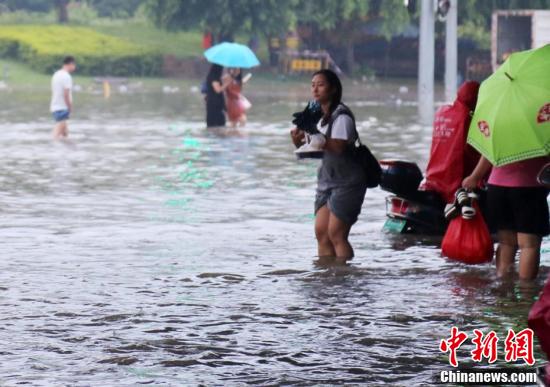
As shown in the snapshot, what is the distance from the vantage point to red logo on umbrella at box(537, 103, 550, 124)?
9.67m

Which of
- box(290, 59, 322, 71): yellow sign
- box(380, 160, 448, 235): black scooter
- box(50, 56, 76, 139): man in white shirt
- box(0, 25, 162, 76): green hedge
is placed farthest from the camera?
box(0, 25, 162, 76): green hedge

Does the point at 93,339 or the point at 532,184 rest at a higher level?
the point at 532,184

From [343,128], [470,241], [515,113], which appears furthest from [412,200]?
[515,113]

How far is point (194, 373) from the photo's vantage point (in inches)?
296

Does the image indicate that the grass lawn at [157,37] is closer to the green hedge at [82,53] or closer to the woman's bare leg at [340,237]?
the green hedge at [82,53]

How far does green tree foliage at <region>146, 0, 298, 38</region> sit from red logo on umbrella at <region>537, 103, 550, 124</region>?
43148mm

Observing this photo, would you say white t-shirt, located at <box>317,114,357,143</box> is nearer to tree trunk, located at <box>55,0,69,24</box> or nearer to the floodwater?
the floodwater

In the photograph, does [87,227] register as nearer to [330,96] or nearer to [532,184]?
[330,96]

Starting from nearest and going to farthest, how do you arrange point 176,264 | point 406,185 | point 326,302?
point 326,302
point 176,264
point 406,185

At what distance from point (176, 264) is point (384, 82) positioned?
42977 millimetres

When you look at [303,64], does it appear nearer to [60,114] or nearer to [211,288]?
[60,114]

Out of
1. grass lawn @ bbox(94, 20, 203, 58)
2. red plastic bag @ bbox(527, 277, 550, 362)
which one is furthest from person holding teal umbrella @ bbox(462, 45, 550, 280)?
grass lawn @ bbox(94, 20, 203, 58)

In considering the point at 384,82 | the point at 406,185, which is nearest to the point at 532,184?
the point at 406,185

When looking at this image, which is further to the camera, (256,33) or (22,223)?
(256,33)
